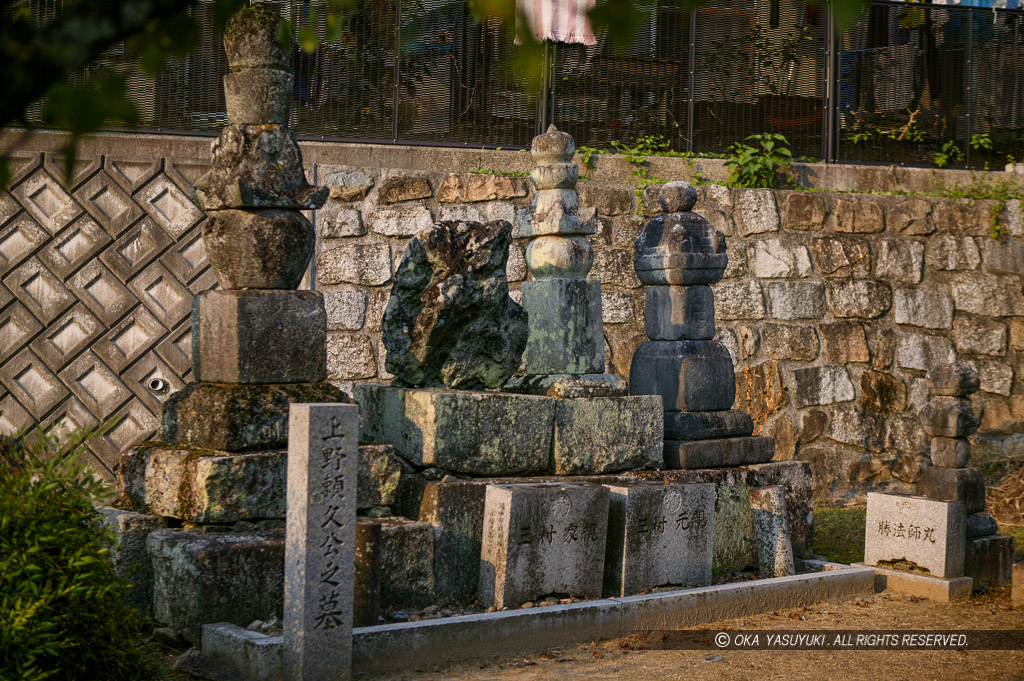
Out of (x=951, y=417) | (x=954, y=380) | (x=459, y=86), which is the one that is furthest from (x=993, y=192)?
(x=459, y=86)

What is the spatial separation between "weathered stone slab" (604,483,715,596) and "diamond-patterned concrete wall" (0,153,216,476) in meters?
3.53

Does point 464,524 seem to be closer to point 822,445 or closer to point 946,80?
point 822,445

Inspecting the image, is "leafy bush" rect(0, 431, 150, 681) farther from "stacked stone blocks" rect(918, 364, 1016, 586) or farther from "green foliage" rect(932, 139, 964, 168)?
"green foliage" rect(932, 139, 964, 168)

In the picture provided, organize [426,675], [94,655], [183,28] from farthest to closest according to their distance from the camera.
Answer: [426,675], [94,655], [183,28]

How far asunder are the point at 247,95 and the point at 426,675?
278cm

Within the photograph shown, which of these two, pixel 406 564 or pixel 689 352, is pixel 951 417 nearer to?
pixel 689 352

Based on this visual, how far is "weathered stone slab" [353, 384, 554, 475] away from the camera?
515 centimetres

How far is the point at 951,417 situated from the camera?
6246 millimetres

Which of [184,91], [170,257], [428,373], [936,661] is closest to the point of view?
[936,661]

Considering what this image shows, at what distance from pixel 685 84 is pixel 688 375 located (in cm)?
369

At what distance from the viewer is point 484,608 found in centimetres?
490

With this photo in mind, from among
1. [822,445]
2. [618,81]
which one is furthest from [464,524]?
[618,81]

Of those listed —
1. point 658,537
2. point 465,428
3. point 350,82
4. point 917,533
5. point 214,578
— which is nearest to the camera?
point 214,578

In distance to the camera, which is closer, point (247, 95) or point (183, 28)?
point (183, 28)
